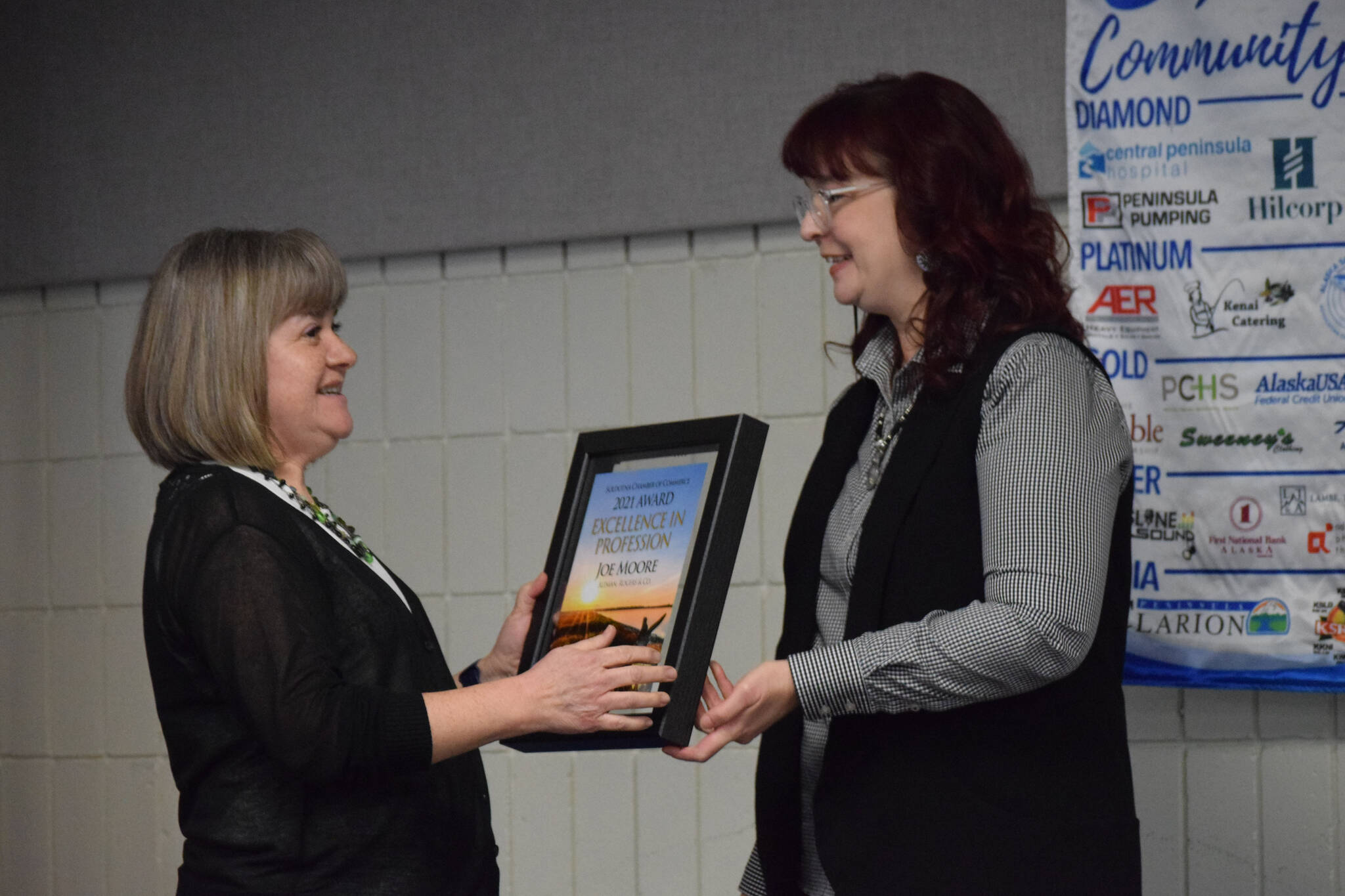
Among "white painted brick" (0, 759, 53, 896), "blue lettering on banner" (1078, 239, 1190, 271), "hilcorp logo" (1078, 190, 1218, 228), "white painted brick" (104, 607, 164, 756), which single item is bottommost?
"white painted brick" (0, 759, 53, 896)

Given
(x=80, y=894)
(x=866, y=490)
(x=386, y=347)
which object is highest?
(x=386, y=347)

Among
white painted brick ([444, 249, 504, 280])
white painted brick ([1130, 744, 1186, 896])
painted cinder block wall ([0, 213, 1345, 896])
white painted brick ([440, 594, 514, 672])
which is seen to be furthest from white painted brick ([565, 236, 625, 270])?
white painted brick ([1130, 744, 1186, 896])

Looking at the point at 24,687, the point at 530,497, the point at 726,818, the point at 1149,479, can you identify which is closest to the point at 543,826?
the point at 726,818

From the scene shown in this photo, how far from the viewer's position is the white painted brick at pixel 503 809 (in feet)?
10.6

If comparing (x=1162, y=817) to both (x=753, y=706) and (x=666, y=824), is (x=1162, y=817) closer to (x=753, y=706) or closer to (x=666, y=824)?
(x=666, y=824)

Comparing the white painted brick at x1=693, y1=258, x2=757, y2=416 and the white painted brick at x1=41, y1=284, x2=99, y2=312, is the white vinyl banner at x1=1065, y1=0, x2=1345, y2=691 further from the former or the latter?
the white painted brick at x1=41, y1=284, x2=99, y2=312

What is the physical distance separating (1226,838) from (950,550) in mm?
1591

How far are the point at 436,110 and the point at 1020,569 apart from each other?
233cm

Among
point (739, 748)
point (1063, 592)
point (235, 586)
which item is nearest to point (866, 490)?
point (1063, 592)

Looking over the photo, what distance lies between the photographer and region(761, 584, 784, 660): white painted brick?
3.08 meters

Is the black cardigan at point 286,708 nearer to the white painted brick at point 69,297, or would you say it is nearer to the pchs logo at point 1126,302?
the pchs logo at point 1126,302

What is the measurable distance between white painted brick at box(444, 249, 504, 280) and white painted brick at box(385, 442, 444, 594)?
16.9 inches

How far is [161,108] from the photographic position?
11.7 ft

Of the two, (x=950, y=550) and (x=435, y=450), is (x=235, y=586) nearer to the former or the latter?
(x=950, y=550)
